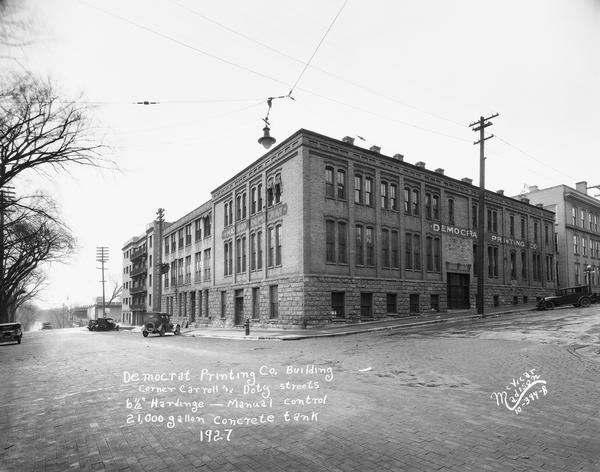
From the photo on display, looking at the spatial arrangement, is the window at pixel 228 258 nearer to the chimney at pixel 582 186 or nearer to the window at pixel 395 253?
the window at pixel 395 253

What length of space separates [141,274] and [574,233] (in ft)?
193

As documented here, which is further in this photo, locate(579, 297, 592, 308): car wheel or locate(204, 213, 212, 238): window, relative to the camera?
locate(204, 213, 212, 238): window

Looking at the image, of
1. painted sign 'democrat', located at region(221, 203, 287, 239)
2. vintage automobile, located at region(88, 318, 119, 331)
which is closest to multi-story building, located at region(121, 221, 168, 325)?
vintage automobile, located at region(88, 318, 119, 331)

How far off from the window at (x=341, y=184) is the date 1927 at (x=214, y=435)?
23904mm

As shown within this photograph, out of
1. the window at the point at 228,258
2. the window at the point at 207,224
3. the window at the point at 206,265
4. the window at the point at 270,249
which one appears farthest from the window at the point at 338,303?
the window at the point at 207,224

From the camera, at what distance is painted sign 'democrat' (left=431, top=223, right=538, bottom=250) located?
3503 cm

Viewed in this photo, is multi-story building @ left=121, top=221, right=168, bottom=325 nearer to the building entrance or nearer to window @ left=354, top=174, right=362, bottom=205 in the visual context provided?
window @ left=354, top=174, right=362, bottom=205

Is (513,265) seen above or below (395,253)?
below

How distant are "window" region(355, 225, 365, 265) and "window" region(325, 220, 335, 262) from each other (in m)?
2.10

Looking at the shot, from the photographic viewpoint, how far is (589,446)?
16.8ft

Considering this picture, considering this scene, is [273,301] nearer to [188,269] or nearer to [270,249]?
[270,249]

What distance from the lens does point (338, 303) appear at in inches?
1087
